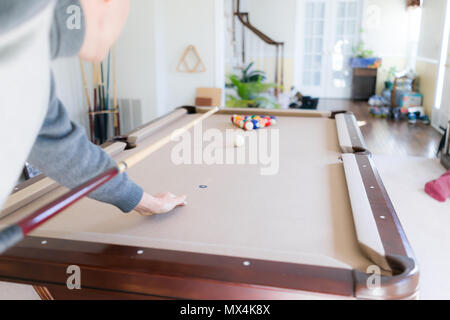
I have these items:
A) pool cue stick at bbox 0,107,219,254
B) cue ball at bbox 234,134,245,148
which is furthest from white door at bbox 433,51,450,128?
pool cue stick at bbox 0,107,219,254

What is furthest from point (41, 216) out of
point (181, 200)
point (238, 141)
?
point (238, 141)

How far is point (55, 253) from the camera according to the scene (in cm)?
100

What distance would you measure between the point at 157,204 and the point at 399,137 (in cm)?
434

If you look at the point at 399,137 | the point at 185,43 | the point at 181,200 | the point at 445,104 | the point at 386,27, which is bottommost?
the point at 399,137

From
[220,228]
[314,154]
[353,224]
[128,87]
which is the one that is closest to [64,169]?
[220,228]

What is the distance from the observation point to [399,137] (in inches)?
192

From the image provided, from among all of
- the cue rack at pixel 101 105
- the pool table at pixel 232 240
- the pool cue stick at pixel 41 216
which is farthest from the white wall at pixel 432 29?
the pool cue stick at pixel 41 216

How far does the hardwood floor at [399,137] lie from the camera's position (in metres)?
4.26

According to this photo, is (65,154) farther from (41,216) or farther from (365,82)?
(365,82)

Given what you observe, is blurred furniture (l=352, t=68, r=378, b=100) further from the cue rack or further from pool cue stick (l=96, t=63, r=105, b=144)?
pool cue stick (l=96, t=63, r=105, b=144)

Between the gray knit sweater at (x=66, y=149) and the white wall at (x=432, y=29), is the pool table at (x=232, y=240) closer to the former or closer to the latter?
the gray knit sweater at (x=66, y=149)

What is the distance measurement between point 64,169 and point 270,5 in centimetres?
740
